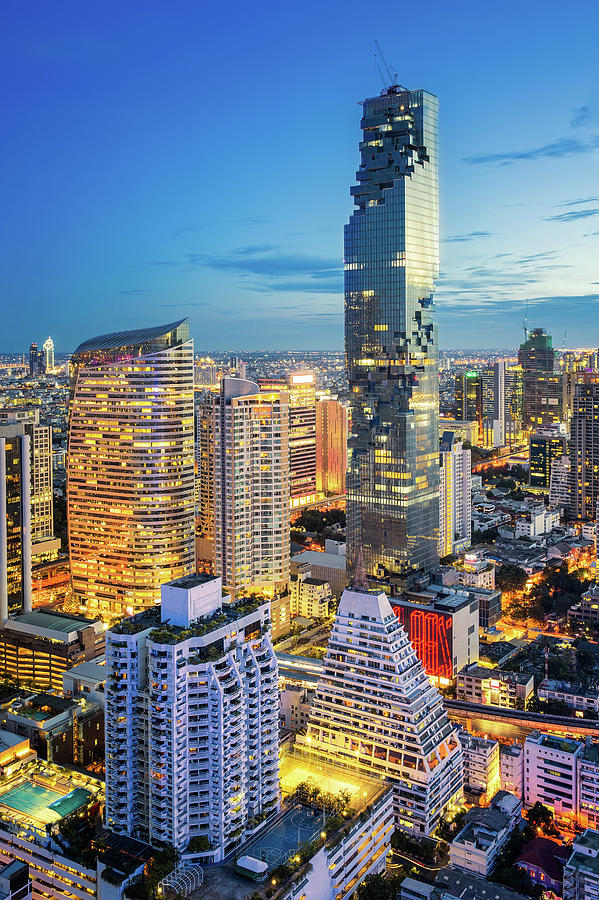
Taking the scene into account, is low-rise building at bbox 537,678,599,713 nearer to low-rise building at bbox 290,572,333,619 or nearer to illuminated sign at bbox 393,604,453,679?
illuminated sign at bbox 393,604,453,679

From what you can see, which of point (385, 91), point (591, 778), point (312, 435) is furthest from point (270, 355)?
point (591, 778)

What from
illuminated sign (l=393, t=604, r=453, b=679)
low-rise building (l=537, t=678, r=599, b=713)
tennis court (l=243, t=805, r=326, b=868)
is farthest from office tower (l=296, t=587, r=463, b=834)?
illuminated sign (l=393, t=604, r=453, b=679)

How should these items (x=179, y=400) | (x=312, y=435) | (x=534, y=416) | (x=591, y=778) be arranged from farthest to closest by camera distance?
(x=534, y=416), (x=312, y=435), (x=179, y=400), (x=591, y=778)

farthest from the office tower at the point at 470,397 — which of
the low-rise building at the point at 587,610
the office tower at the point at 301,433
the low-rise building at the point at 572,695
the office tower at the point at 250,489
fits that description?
the low-rise building at the point at 572,695

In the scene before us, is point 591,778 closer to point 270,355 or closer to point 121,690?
point 121,690

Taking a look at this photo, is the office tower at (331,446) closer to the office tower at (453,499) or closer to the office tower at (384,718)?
the office tower at (453,499)

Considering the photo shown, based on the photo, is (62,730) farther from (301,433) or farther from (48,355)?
(48,355)
